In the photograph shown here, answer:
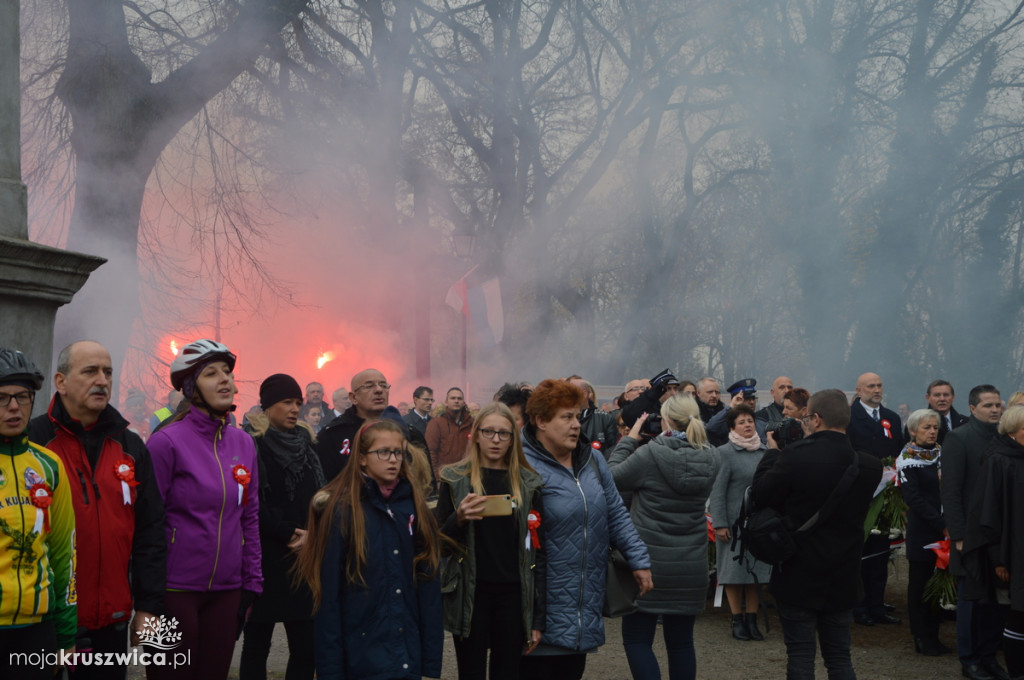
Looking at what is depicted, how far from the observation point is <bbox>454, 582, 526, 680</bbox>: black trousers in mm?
3691

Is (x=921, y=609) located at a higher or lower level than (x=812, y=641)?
lower

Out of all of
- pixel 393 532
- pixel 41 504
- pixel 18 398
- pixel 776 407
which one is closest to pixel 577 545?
pixel 393 532

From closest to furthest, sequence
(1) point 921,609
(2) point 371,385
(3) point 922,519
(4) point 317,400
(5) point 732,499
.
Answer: (2) point 371,385 → (1) point 921,609 → (3) point 922,519 → (5) point 732,499 → (4) point 317,400

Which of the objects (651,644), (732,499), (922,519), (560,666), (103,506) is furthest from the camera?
(732,499)

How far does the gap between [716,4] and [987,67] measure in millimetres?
4724

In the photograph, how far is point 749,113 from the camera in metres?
18.3

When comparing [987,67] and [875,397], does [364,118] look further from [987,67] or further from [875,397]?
[987,67]

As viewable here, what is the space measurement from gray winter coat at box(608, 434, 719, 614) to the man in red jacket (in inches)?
90.0

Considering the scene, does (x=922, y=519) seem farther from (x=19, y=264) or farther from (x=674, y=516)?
(x=19, y=264)

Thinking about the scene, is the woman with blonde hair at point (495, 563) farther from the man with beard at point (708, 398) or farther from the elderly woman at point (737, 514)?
the man with beard at point (708, 398)

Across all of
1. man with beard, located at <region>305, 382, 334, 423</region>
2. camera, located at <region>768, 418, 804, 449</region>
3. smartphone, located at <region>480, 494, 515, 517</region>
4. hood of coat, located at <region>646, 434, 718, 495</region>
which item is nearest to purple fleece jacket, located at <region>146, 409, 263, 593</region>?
smartphone, located at <region>480, 494, 515, 517</region>

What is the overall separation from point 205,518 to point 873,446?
5.43 m

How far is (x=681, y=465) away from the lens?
184 inches

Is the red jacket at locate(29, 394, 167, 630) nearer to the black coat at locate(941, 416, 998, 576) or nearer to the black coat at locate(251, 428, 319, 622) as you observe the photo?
the black coat at locate(251, 428, 319, 622)
